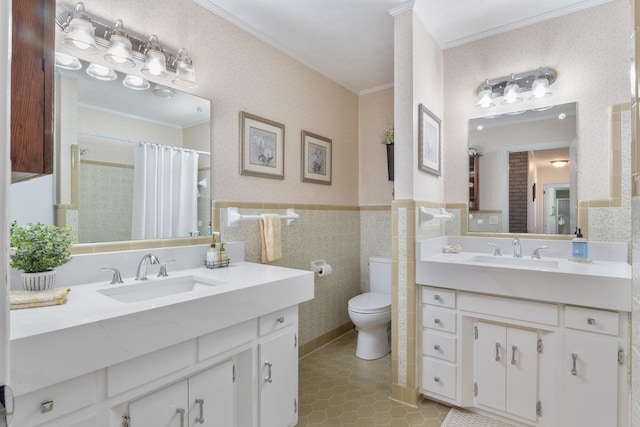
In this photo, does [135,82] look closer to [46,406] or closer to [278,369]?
[46,406]

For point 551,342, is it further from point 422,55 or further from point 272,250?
point 422,55

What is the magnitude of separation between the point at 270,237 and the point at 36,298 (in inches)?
50.0

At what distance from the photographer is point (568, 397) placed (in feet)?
5.38

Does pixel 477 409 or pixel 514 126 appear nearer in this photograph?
pixel 477 409

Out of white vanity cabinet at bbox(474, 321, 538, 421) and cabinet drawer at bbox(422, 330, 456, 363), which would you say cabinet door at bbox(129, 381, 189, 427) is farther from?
white vanity cabinet at bbox(474, 321, 538, 421)

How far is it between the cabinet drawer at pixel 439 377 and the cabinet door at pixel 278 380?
2.82 ft

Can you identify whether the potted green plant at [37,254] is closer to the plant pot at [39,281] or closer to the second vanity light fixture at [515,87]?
the plant pot at [39,281]

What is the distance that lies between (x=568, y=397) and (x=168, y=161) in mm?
2441

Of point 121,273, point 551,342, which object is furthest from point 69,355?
point 551,342

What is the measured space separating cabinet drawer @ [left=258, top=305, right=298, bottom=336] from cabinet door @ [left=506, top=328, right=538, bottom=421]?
1211 mm

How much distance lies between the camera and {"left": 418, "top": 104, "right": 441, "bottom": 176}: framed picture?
2.14 metres

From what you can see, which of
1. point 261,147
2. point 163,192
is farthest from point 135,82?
point 261,147

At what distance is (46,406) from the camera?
3.03 feet

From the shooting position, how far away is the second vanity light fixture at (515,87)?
2.20m
